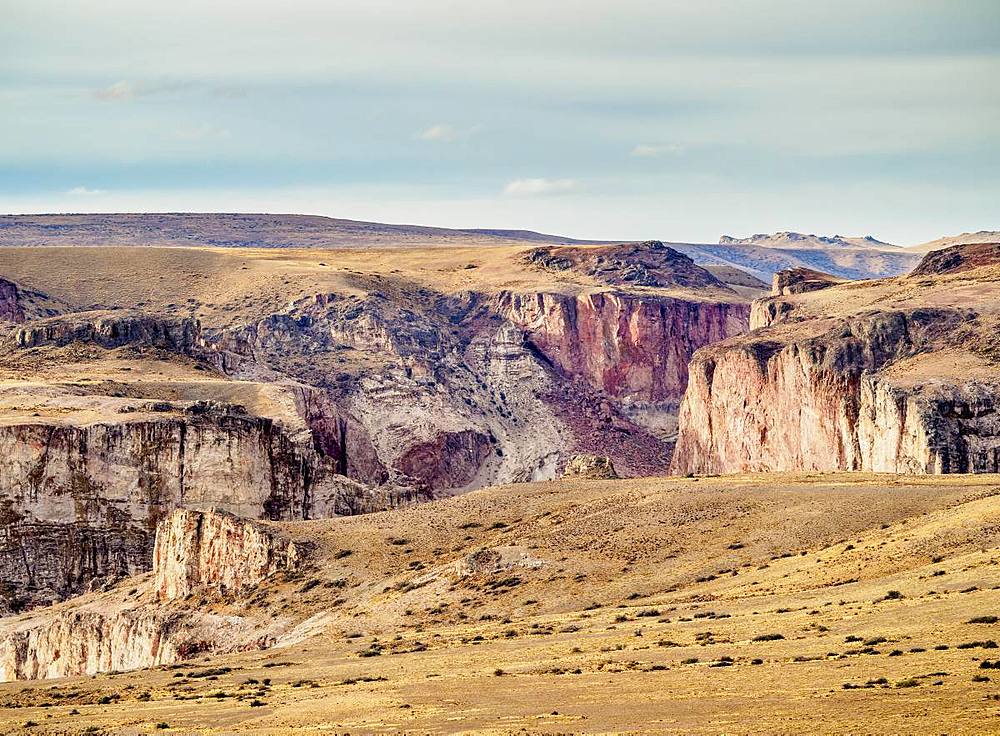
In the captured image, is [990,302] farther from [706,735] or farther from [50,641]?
[706,735]

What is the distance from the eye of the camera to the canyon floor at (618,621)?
52344mm

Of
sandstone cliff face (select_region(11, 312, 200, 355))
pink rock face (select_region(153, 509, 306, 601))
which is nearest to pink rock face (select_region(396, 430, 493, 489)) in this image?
sandstone cliff face (select_region(11, 312, 200, 355))

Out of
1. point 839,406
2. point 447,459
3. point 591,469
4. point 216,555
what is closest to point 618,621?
point 216,555

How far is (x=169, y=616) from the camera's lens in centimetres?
9231

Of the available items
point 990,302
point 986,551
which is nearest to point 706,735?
point 986,551

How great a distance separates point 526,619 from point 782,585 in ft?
31.8

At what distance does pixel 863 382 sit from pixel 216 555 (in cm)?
6112

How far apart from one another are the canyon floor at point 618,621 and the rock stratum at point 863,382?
32.8 meters

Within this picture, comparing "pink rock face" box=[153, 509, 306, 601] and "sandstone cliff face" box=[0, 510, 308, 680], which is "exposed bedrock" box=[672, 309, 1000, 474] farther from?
"sandstone cliff face" box=[0, 510, 308, 680]

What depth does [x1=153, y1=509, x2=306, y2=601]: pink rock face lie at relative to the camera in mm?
92188

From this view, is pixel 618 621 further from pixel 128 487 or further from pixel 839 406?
pixel 839 406

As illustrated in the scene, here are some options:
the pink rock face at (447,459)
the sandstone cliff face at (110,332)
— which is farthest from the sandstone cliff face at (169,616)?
the pink rock face at (447,459)

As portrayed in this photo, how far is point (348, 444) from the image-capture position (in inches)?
6309

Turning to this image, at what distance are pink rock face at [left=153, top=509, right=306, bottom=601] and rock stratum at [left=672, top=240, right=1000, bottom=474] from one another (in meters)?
48.2
